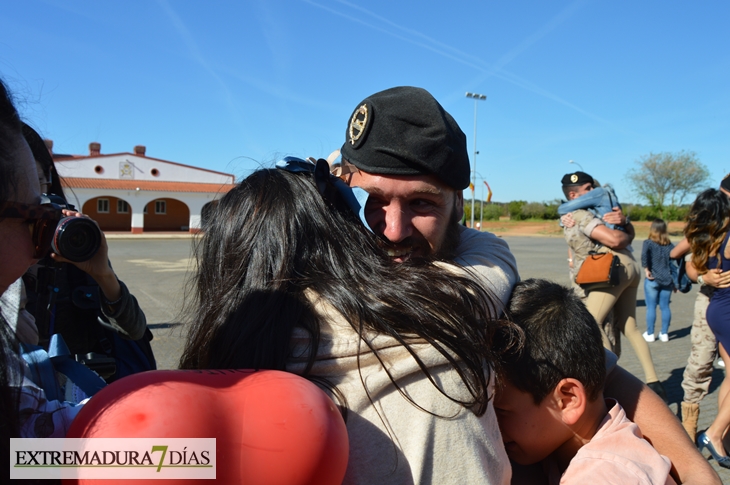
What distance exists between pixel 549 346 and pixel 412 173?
2.13ft

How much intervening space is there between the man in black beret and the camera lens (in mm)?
964

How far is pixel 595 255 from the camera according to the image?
527 centimetres

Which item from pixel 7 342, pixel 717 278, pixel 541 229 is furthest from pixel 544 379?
pixel 541 229

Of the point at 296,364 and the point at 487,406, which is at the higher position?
the point at 296,364

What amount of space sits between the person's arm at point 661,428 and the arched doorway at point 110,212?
43259 mm

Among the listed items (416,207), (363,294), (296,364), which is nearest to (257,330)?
(296,364)

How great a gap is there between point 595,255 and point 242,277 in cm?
478

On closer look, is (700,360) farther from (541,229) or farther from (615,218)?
(541,229)

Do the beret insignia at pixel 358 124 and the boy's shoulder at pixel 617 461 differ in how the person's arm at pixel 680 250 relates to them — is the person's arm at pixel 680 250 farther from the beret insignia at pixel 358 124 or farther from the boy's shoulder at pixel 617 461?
the beret insignia at pixel 358 124

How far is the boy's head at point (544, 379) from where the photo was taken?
Result: 5.09 feet

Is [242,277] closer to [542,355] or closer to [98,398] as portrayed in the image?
[98,398]

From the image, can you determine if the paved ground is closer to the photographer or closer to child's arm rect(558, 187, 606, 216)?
the photographer

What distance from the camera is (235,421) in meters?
0.75

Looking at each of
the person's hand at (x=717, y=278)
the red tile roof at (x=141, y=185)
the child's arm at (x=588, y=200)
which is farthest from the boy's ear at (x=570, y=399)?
the red tile roof at (x=141, y=185)
